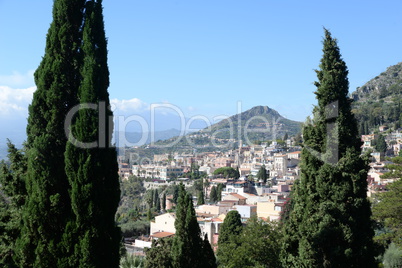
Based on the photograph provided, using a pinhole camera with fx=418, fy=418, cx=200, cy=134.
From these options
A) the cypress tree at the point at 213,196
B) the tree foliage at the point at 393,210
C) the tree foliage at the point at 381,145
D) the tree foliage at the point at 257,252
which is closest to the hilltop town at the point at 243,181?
the cypress tree at the point at 213,196

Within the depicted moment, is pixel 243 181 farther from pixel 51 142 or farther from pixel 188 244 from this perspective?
pixel 51 142

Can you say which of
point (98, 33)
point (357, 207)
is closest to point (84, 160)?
point (98, 33)

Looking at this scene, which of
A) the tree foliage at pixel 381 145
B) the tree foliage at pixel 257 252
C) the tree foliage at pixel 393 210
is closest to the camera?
the tree foliage at pixel 393 210

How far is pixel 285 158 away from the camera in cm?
8181

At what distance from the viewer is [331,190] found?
8375mm

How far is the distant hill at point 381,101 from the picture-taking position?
3664 inches

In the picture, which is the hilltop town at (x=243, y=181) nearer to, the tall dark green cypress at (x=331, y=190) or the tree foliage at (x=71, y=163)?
the tall dark green cypress at (x=331, y=190)

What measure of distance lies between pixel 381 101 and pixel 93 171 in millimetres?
119936

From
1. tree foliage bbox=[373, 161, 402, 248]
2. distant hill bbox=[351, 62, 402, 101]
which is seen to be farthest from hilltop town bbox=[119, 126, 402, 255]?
distant hill bbox=[351, 62, 402, 101]

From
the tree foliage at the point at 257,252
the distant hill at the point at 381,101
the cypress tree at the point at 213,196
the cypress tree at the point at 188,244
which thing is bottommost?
the cypress tree at the point at 213,196

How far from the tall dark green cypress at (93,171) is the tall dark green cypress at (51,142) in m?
0.24

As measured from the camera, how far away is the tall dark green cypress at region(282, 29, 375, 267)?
8.26 meters

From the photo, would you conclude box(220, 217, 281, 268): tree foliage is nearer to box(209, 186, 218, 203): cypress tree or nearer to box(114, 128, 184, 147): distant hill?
box(114, 128, 184, 147): distant hill

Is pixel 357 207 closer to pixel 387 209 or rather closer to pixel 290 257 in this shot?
pixel 290 257
